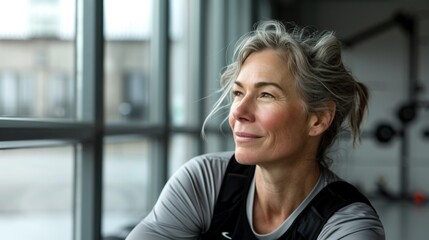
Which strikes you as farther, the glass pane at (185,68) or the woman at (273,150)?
the glass pane at (185,68)

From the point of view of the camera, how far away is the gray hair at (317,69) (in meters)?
1.13

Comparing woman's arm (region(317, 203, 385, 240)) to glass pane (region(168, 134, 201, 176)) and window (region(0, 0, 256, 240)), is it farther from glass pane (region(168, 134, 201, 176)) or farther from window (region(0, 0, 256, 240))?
glass pane (region(168, 134, 201, 176))

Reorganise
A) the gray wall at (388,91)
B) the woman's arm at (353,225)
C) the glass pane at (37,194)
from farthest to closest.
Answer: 1. the gray wall at (388,91)
2. the glass pane at (37,194)
3. the woman's arm at (353,225)

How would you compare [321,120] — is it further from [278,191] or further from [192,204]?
[192,204]

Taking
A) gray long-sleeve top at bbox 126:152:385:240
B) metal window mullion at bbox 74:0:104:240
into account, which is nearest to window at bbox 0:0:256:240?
metal window mullion at bbox 74:0:104:240

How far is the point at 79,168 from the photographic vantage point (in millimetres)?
1807

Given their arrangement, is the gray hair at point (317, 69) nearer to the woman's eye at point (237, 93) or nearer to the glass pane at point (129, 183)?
the woman's eye at point (237, 93)

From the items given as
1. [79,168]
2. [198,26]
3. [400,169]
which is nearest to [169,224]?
[79,168]

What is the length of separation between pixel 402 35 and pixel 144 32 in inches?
155

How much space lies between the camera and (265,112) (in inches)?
43.9

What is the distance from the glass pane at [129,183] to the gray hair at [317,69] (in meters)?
1.62

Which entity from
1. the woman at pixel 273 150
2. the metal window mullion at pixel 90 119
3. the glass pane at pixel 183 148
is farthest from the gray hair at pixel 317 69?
the glass pane at pixel 183 148

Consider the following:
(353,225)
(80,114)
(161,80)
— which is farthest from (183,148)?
(353,225)

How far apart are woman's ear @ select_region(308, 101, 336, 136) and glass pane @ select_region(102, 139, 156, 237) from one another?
1.64 m
